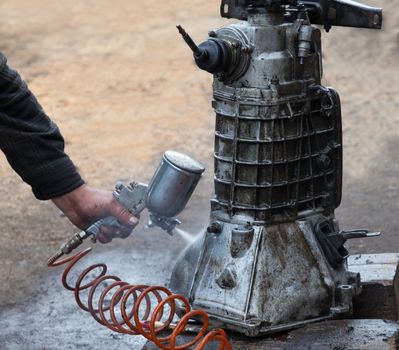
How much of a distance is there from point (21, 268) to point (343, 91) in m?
3.50

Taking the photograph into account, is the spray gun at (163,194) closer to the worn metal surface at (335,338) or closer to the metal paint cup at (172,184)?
the metal paint cup at (172,184)

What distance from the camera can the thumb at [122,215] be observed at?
360 centimetres

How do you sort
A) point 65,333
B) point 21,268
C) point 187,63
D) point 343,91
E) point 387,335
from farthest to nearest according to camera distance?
point 187,63 < point 343,91 < point 21,268 < point 65,333 < point 387,335

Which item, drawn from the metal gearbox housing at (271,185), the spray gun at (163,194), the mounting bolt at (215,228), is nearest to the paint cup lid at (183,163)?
the spray gun at (163,194)

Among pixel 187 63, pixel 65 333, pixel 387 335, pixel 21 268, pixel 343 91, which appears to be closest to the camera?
pixel 387 335

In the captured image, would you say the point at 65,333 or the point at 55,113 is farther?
the point at 55,113

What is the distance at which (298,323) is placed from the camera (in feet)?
10.8

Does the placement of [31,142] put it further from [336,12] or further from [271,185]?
[336,12]

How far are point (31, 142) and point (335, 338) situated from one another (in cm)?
132

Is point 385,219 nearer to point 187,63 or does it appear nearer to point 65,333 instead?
point 65,333

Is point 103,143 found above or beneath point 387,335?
beneath

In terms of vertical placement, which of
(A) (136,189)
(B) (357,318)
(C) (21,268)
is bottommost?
(C) (21,268)

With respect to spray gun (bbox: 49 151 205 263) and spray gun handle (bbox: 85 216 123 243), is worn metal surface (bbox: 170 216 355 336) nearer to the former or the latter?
spray gun (bbox: 49 151 205 263)

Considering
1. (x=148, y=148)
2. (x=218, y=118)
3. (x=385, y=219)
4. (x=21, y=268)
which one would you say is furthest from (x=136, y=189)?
(x=148, y=148)
